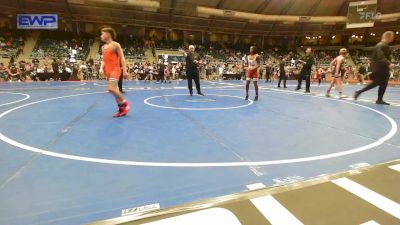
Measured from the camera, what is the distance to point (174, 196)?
2.43 meters

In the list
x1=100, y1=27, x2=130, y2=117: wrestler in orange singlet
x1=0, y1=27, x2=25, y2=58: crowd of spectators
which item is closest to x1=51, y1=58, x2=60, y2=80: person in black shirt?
x1=0, y1=27, x2=25, y2=58: crowd of spectators

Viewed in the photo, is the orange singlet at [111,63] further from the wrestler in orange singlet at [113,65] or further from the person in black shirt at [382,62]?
the person in black shirt at [382,62]

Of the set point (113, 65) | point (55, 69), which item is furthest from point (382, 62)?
point (55, 69)

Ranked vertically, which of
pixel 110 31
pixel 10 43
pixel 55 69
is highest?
pixel 10 43

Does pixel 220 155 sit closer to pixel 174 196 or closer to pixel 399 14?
pixel 174 196

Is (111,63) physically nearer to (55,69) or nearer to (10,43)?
(55,69)

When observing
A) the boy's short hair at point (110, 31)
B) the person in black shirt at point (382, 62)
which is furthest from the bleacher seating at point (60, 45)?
the person in black shirt at point (382, 62)

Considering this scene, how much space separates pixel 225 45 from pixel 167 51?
9.92m

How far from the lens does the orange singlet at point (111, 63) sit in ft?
19.8

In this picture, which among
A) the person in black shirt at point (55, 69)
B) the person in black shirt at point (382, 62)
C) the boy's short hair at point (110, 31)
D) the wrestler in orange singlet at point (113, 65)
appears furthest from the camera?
the person in black shirt at point (55, 69)

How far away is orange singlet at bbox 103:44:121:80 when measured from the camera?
6.04 m

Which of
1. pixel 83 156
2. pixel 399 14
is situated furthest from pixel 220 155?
pixel 399 14

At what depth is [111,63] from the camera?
19.9 feet

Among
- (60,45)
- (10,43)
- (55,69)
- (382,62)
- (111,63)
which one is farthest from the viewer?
(60,45)
